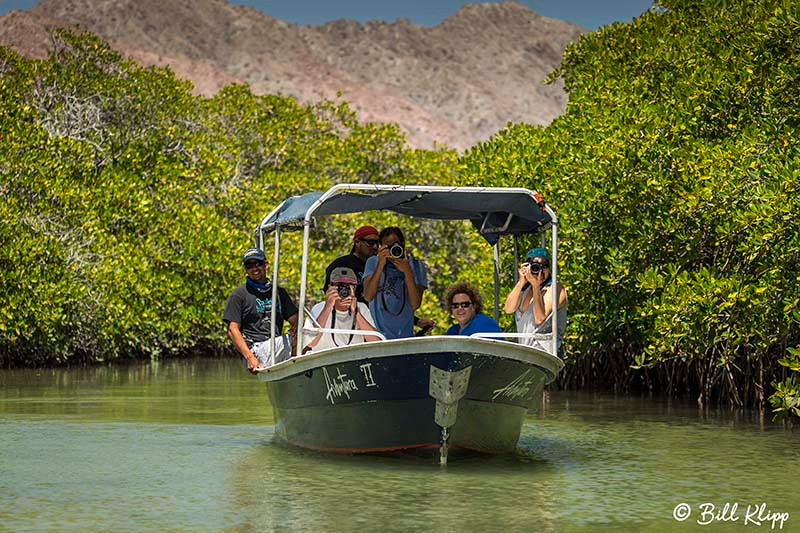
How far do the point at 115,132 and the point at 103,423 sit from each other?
1744 cm

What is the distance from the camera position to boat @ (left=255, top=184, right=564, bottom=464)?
9.90 meters

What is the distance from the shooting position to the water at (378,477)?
8.26m

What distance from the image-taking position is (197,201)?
29.8 m

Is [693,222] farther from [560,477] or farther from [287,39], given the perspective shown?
[287,39]

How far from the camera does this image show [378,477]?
386 inches

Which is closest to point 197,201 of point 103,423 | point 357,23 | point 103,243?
point 103,243

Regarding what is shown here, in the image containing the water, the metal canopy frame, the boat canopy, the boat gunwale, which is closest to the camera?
the water

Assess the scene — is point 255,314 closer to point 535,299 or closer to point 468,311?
point 468,311

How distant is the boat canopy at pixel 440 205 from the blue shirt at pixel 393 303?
0.59 m

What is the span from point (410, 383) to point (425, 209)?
2792 mm

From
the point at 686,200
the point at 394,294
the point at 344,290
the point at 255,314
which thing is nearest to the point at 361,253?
the point at 394,294

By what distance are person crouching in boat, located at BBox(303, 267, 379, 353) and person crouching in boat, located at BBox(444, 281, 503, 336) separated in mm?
726

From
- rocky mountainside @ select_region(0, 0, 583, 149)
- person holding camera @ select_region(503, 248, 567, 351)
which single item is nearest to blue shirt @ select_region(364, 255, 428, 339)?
person holding camera @ select_region(503, 248, 567, 351)

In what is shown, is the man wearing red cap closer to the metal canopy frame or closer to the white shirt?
the metal canopy frame
